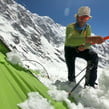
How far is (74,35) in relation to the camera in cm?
707

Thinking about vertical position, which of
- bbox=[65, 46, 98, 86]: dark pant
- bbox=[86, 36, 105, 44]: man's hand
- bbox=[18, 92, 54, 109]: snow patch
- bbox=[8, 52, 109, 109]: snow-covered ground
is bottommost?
bbox=[18, 92, 54, 109]: snow patch

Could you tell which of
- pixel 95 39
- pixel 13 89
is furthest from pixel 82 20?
pixel 13 89

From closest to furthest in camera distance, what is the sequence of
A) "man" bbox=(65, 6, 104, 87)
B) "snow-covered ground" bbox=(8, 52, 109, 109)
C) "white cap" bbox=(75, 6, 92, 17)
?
1. "snow-covered ground" bbox=(8, 52, 109, 109)
2. "man" bbox=(65, 6, 104, 87)
3. "white cap" bbox=(75, 6, 92, 17)

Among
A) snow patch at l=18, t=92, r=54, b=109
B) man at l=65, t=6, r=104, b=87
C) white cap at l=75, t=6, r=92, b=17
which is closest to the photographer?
snow patch at l=18, t=92, r=54, b=109

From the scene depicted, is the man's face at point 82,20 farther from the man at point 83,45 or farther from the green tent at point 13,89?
the green tent at point 13,89

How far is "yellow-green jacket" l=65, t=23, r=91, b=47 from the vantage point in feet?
22.5

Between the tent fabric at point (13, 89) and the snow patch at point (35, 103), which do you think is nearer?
the tent fabric at point (13, 89)

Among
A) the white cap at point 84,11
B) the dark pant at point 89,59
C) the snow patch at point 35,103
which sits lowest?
the snow patch at point 35,103

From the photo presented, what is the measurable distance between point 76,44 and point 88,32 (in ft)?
2.57

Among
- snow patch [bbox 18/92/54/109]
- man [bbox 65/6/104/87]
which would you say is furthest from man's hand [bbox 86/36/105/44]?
snow patch [bbox 18/92/54/109]

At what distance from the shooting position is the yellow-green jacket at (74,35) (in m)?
6.86

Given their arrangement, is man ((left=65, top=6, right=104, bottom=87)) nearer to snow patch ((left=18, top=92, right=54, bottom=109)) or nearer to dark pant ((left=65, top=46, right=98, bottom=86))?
dark pant ((left=65, top=46, right=98, bottom=86))

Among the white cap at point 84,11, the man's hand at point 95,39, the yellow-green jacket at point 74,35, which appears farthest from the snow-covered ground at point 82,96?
the white cap at point 84,11

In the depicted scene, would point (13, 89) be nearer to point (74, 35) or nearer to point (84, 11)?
point (74, 35)
